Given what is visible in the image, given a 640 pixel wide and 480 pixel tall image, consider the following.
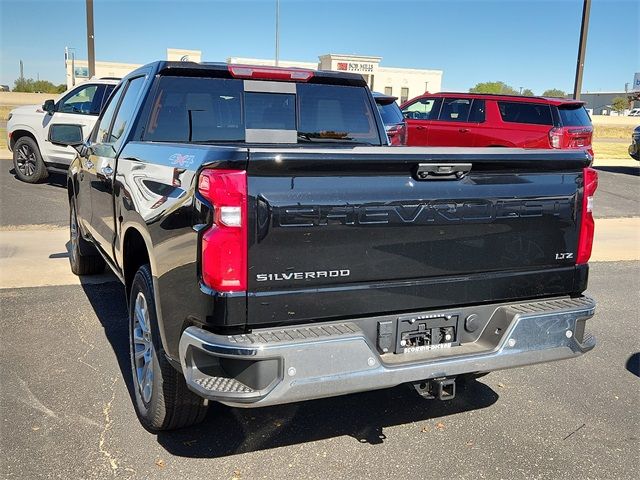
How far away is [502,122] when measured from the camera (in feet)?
42.3

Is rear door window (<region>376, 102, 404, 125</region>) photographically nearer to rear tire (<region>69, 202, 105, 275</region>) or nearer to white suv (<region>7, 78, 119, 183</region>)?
white suv (<region>7, 78, 119, 183</region>)

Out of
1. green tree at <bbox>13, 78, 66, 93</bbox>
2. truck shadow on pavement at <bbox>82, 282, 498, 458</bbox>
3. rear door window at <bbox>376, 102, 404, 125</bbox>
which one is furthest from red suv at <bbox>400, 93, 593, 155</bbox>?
green tree at <bbox>13, 78, 66, 93</bbox>

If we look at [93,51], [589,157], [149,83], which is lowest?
[589,157]

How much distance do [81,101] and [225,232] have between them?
10.3 m

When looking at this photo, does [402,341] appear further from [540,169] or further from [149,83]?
[149,83]

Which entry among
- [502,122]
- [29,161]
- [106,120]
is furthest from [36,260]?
[502,122]

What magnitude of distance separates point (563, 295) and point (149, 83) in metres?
2.97

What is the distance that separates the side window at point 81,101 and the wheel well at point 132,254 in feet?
27.6

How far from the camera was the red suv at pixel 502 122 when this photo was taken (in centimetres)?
1234

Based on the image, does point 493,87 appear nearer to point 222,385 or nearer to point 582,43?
point 582,43

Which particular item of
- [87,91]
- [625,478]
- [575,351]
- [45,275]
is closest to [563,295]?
[575,351]

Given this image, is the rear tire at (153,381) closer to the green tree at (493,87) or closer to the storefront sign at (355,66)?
the storefront sign at (355,66)

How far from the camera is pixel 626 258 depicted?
834 centimetres

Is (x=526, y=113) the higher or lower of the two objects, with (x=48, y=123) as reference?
higher
